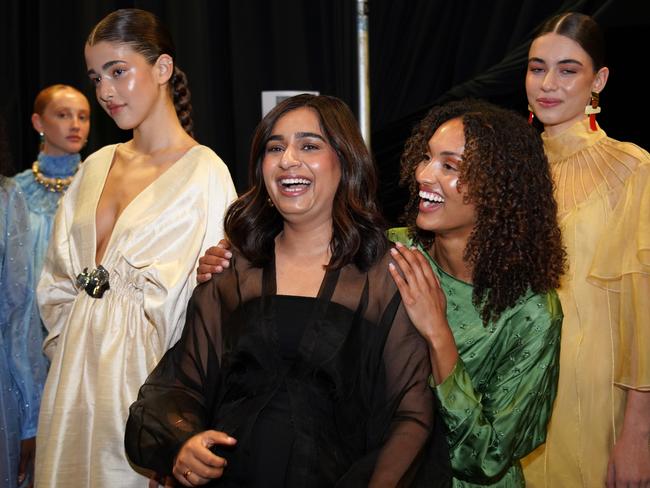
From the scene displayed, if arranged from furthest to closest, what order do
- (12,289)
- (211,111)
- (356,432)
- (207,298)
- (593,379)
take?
(211,111) < (12,289) < (593,379) < (207,298) < (356,432)

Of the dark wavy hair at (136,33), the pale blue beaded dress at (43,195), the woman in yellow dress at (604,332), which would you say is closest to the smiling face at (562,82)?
the woman in yellow dress at (604,332)

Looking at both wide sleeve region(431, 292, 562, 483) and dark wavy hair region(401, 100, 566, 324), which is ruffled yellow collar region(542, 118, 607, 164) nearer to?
dark wavy hair region(401, 100, 566, 324)

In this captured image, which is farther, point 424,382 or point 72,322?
point 72,322

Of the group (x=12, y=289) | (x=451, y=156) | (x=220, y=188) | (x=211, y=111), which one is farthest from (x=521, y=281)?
(x=211, y=111)

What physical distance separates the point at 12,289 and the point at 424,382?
1492mm

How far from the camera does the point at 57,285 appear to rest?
2.61 metres

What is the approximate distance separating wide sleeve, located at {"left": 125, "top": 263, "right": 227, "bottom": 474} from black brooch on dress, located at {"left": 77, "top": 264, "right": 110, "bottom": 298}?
44 cm

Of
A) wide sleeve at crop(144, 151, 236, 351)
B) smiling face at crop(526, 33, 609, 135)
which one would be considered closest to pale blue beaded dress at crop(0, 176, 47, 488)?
wide sleeve at crop(144, 151, 236, 351)

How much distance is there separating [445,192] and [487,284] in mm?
246

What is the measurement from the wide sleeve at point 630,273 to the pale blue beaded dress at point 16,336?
1736 mm

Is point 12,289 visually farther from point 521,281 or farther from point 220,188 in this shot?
point 521,281

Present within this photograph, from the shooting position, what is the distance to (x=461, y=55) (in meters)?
3.85

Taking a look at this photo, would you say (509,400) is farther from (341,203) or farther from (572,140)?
(572,140)

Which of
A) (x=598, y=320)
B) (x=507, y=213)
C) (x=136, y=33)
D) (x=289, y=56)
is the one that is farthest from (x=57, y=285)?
(x=289, y=56)
